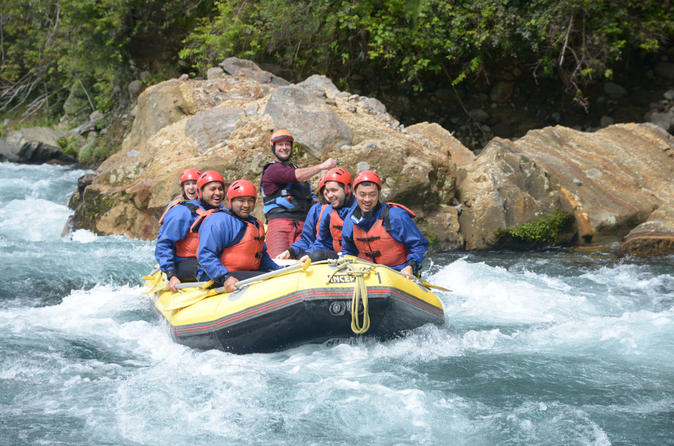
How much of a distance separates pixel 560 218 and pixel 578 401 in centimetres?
484

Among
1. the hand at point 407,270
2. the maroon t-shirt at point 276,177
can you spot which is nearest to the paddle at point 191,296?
the hand at point 407,270

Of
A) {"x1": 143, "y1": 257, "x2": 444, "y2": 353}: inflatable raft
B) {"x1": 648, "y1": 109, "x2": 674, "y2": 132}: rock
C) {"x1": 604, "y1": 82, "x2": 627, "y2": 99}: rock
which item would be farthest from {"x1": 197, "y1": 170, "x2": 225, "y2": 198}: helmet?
{"x1": 604, "y1": 82, "x2": 627, "y2": 99}: rock

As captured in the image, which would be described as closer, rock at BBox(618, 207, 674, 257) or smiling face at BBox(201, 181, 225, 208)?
smiling face at BBox(201, 181, 225, 208)

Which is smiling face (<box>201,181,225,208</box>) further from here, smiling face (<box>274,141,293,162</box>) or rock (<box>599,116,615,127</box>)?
rock (<box>599,116,615,127</box>)

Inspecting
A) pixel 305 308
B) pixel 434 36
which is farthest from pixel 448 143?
pixel 305 308

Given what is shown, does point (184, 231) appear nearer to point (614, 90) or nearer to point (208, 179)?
point (208, 179)

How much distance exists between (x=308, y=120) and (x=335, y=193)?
3.45m

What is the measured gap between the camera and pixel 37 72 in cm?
1828

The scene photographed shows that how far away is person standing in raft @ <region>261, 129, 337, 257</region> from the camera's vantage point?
5828mm

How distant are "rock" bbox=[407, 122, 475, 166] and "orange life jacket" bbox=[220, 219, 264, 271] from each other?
16.0 ft

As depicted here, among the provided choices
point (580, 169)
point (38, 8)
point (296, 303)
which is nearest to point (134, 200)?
point (296, 303)

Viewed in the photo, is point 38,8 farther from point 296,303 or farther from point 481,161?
point 296,303

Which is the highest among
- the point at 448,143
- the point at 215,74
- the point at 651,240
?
the point at 215,74

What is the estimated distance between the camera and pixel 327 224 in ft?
17.2
